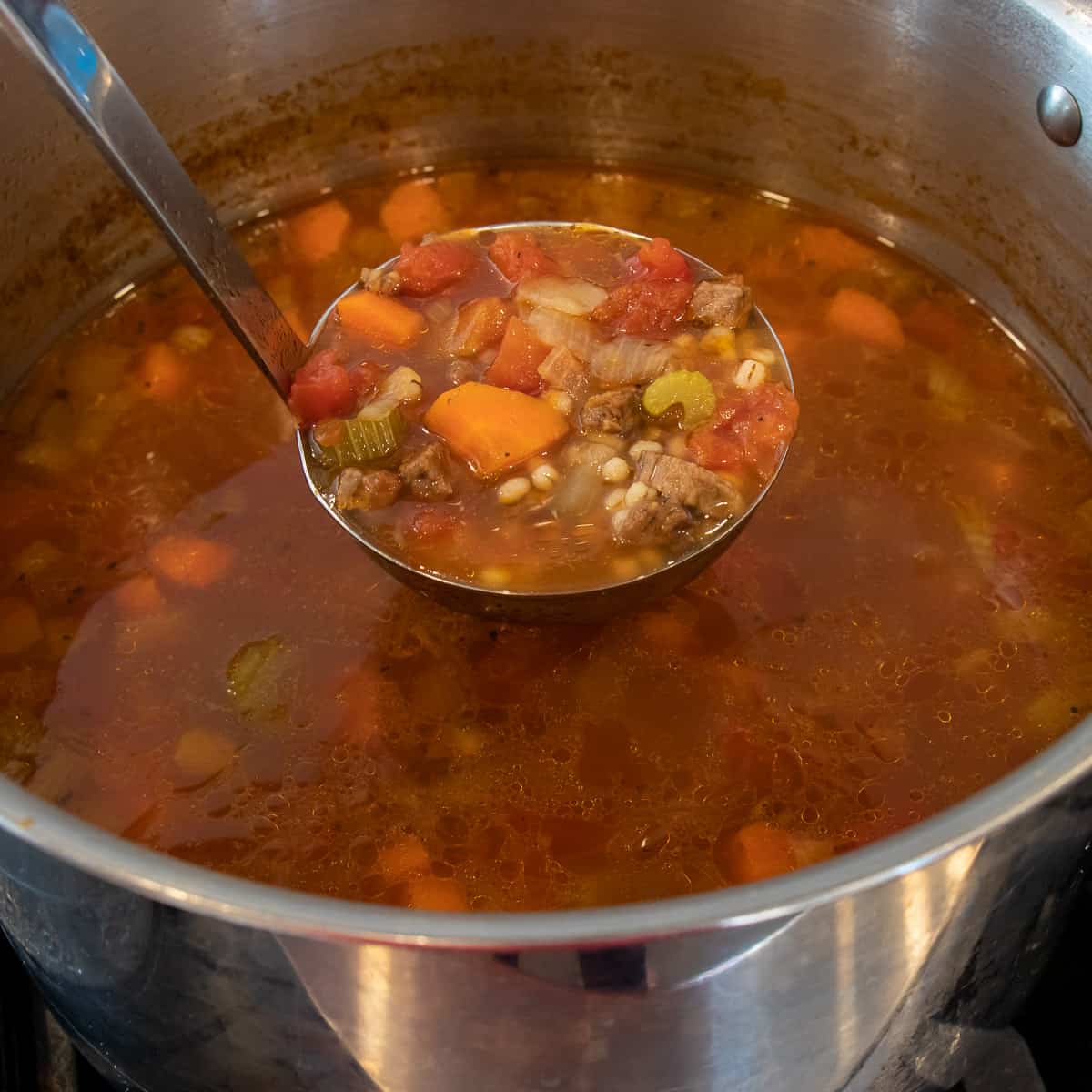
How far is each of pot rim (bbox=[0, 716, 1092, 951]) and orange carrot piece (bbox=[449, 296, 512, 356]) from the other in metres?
1.19

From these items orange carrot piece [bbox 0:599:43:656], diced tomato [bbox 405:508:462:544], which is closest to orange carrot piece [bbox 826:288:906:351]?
diced tomato [bbox 405:508:462:544]

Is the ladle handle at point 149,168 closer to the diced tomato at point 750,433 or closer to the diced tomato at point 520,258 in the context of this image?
the diced tomato at point 520,258

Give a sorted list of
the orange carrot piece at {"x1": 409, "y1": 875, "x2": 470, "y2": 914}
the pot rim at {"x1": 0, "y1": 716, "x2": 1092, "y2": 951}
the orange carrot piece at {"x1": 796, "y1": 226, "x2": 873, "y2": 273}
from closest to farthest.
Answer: the pot rim at {"x1": 0, "y1": 716, "x2": 1092, "y2": 951} < the orange carrot piece at {"x1": 409, "y1": 875, "x2": 470, "y2": 914} < the orange carrot piece at {"x1": 796, "y1": 226, "x2": 873, "y2": 273}

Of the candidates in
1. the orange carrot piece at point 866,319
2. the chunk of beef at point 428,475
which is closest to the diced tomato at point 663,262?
the orange carrot piece at point 866,319

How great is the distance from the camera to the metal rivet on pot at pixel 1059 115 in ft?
7.50

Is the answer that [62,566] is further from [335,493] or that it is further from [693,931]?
[693,931]

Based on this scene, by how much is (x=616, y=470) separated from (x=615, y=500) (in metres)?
0.05

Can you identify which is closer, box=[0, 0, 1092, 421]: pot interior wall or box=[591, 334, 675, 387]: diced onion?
box=[591, 334, 675, 387]: diced onion

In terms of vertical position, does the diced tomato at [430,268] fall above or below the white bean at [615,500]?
above

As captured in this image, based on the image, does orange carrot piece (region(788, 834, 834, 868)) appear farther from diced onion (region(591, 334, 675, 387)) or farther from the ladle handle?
the ladle handle

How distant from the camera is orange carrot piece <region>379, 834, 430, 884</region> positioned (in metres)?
1.85

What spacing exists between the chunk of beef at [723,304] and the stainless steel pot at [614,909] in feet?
2.47

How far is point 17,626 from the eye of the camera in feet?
7.18

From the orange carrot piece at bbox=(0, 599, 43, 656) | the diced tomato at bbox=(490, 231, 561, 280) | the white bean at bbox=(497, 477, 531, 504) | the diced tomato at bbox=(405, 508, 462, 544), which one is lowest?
the white bean at bbox=(497, 477, 531, 504)
